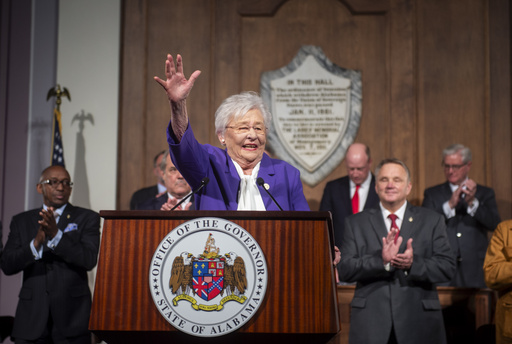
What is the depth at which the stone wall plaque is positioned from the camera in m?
6.14

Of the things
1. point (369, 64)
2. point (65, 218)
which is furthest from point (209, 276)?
point (369, 64)

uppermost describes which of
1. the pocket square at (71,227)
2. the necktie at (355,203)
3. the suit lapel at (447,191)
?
the suit lapel at (447,191)

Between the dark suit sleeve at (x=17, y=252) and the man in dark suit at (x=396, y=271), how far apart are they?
195 cm

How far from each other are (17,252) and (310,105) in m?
2.96

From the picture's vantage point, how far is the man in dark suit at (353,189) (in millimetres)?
5234

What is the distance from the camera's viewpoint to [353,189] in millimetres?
5352

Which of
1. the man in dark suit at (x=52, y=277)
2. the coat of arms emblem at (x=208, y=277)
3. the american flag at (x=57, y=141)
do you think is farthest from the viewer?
the american flag at (x=57, y=141)

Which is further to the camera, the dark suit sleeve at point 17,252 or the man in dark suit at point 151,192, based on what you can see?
the man in dark suit at point 151,192

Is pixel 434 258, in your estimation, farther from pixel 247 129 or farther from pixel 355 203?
pixel 247 129

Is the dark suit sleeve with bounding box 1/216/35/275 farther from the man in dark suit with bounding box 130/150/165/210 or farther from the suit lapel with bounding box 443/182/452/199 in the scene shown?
the suit lapel with bounding box 443/182/452/199

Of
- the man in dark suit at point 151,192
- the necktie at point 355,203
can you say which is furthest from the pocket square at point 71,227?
the necktie at point 355,203

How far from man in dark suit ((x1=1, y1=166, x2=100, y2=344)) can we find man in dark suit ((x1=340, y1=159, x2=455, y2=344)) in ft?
5.46

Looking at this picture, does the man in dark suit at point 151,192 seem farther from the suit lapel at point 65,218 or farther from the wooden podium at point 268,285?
the wooden podium at point 268,285

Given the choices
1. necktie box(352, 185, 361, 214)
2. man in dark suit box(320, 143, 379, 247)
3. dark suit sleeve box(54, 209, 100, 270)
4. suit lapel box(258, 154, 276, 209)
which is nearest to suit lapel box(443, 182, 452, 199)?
man in dark suit box(320, 143, 379, 247)
